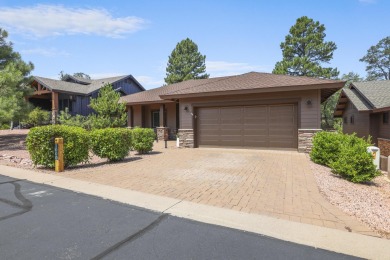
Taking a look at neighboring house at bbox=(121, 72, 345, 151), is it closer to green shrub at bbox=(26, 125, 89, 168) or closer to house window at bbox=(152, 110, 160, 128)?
house window at bbox=(152, 110, 160, 128)

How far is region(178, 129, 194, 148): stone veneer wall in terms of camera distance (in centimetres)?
1480

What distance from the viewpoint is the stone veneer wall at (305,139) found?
39.4 ft

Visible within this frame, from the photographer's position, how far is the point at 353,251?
3.21 m

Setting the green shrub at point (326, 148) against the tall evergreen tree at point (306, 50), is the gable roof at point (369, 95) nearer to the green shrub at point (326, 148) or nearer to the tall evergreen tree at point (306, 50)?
the green shrub at point (326, 148)

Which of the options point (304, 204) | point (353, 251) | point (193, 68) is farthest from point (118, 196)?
point (193, 68)

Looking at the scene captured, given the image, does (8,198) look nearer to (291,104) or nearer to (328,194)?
(328,194)

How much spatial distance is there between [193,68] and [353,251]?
43435 millimetres

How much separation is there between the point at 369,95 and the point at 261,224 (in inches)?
669

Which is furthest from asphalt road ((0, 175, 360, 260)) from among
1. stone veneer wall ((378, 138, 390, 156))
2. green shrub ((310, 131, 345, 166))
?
stone veneer wall ((378, 138, 390, 156))

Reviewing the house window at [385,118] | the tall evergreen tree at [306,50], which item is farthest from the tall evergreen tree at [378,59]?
the house window at [385,118]

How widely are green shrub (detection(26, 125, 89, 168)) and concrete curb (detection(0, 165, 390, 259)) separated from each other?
2752 millimetres

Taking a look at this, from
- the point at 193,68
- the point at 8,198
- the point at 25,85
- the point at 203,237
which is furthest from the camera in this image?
the point at 193,68

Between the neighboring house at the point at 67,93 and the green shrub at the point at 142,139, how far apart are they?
16.2 metres

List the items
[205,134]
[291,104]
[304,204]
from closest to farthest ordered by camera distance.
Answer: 1. [304,204]
2. [291,104]
3. [205,134]
